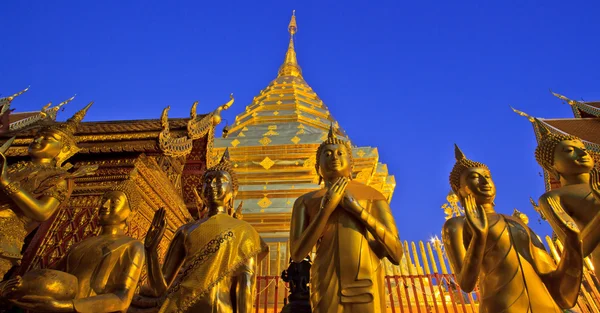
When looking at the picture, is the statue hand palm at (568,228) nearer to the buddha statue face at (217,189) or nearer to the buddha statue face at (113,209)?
the buddha statue face at (217,189)

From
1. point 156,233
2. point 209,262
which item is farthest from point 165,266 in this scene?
point 209,262

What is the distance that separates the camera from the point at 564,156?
264cm

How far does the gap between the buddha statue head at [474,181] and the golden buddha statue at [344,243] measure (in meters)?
0.52

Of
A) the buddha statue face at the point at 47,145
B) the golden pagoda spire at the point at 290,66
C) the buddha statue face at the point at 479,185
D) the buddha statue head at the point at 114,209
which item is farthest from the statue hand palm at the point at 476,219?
the golden pagoda spire at the point at 290,66

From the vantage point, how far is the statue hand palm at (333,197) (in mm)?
2234

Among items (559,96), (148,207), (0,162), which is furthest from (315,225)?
(559,96)

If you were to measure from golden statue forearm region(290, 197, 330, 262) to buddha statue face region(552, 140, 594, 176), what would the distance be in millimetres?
1541

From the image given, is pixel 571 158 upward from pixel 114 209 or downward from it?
upward

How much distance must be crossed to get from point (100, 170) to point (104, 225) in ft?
6.28

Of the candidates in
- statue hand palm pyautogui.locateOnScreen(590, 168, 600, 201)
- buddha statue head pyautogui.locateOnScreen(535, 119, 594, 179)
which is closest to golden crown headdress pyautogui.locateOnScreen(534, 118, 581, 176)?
buddha statue head pyautogui.locateOnScreen(535, 119, 594, 179)

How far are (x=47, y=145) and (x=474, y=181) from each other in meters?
2.95

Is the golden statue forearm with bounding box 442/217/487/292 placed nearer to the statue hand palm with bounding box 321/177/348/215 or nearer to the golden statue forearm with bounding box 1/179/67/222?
the statue hand palm with bounding box 321/177/348/215

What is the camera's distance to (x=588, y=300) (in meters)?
4.79

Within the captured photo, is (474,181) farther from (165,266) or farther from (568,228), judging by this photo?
(165,266)
